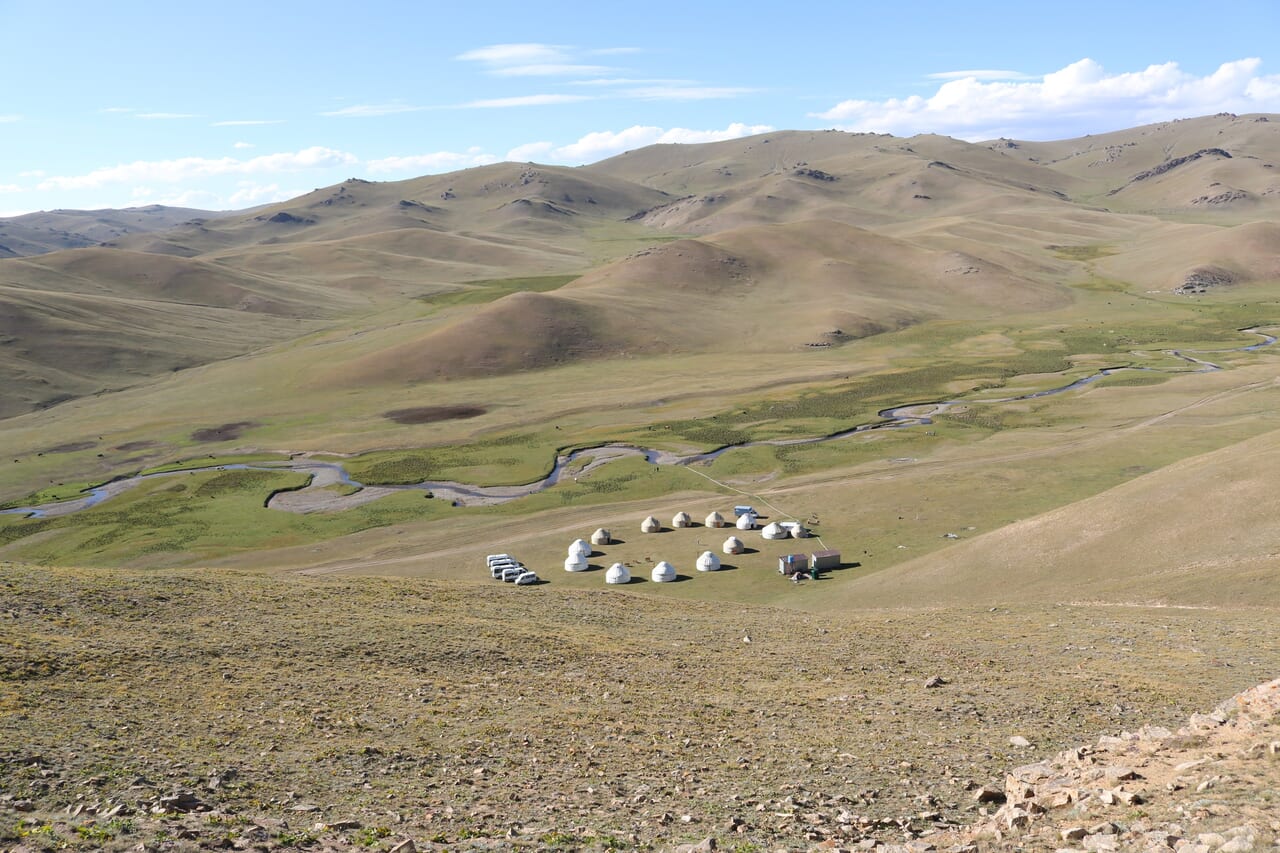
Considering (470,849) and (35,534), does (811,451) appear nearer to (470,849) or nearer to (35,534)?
(35,534)

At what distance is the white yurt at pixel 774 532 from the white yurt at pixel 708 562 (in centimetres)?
712

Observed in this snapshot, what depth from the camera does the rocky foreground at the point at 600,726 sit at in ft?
66.7

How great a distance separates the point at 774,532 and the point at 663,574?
12399 millimetres

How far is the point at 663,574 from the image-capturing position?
7056 centimetres

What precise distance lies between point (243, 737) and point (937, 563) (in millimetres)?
45519

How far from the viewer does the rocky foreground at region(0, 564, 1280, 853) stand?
20.3 m

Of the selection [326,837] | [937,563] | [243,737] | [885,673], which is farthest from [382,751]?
[937,563]

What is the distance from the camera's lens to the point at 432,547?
82625mm

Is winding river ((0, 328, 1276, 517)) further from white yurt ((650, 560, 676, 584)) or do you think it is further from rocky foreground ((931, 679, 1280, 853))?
rocky foreground ((931, 679, 1280, 853))

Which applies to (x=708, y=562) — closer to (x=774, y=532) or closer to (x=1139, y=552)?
(x=774, y=532)

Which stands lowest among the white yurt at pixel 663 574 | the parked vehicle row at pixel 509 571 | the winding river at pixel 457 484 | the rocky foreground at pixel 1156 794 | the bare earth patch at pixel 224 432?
the white yurt at pixel 663 574

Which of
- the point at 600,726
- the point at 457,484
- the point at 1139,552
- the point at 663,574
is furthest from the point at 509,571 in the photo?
the point at 1139,552

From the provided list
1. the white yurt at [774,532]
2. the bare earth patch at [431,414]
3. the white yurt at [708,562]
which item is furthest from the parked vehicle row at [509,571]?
the bare earth patch at [431,414]

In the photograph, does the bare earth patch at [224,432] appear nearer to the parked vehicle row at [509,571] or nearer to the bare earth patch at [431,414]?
the bare earth patch at [431,414]
